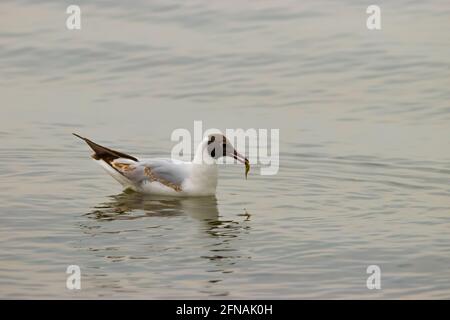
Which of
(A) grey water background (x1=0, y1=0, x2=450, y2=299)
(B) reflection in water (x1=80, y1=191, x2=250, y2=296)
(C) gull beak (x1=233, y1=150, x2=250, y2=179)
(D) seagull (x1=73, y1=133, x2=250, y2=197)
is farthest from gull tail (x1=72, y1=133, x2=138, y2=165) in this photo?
(C) gull beak (x1=233, y1=150, x2=250, y2=179)

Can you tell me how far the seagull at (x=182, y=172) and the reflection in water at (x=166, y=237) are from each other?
11 centimetres

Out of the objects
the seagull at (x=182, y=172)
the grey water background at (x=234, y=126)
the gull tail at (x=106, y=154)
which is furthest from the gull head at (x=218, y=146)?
the gull tail at (x=106, y=154)

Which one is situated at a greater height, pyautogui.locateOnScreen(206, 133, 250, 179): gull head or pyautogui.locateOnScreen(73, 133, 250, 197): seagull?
pyautogui.locateOnScreen(206, 133, 250, 179): gull head

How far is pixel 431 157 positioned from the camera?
12.9 meters

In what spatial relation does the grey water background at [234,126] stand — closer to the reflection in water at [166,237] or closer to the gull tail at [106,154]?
the reflection in water at [166,237]

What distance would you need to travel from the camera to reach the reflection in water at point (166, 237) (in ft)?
30.3

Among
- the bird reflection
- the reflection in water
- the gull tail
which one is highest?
the gull tail

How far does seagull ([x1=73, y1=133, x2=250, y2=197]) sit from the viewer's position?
11812mm

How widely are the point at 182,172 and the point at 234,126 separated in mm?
2198

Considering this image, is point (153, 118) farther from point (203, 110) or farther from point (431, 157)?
point (431, 157)

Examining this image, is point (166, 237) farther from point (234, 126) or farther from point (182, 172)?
point (234, 126)

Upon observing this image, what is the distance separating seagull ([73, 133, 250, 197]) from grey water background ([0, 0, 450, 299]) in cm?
16

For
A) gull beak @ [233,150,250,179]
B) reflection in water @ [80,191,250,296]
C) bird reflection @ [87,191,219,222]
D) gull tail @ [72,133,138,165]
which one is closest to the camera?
reflection in water @ [80,191,250,296]

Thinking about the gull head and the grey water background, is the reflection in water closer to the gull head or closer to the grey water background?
the grey water background
